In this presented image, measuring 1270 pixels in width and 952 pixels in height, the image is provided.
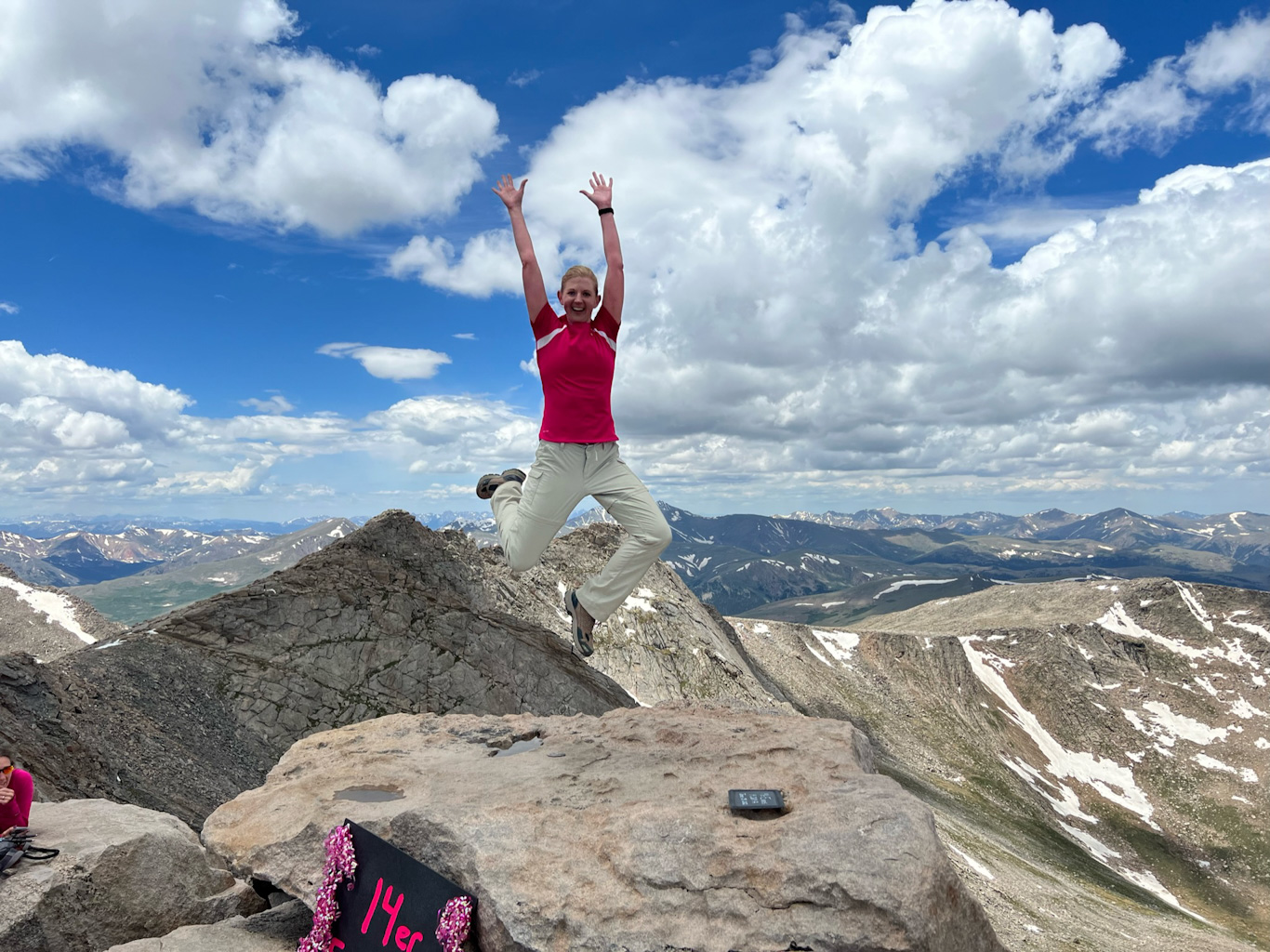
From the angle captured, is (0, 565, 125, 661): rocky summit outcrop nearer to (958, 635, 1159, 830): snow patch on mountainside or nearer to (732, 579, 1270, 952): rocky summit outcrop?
(732, 579, 1270, 952): rocky summit outcrop

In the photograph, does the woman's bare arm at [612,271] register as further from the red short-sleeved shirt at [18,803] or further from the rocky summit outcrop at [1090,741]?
the rocky summit outcrop at [1090,741]

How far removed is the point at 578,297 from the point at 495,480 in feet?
13.1

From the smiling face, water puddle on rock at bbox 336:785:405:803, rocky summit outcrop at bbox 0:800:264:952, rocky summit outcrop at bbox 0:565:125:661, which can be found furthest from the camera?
rocky summit outcrop at bbox 0:565:125:661

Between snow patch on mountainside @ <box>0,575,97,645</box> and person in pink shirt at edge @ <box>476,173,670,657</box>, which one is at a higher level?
person in pink shirt at edge @ <box>476,173,670,657</box>

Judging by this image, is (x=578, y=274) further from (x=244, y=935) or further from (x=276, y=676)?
(x=276, y=676)

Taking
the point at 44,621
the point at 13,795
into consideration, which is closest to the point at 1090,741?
the point at 13,795

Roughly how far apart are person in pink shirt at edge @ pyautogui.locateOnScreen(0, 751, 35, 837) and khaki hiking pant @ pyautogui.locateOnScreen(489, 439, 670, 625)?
731 centimetres

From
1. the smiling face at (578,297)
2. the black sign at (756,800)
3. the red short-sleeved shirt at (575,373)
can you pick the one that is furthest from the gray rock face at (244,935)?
the smiling face at (578,297)

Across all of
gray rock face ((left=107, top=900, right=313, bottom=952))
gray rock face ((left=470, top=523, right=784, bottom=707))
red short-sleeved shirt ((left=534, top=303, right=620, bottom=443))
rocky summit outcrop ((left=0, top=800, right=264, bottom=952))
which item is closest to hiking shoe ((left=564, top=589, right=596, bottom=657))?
red short-sleeved shirt ((left=534, top=303, right=620, bottom=443))

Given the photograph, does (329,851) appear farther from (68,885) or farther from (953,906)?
(953,906)

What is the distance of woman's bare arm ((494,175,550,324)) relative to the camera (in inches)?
401

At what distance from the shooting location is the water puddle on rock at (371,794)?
395 inches

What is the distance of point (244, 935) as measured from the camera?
8.48m

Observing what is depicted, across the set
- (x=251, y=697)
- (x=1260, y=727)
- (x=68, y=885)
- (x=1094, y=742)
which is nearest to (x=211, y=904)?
(x=68, y=885)
